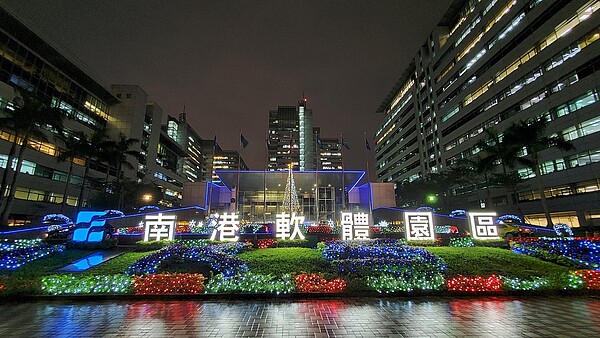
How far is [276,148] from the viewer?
475 feet

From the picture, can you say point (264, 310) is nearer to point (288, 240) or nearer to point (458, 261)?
point (458, 261)

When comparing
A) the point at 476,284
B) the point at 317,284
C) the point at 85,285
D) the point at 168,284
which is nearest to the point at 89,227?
the point at 85,285

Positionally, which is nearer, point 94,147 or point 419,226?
point 419,226

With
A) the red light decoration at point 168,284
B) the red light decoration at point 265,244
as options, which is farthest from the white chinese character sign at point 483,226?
the red light decoration at point 168,284

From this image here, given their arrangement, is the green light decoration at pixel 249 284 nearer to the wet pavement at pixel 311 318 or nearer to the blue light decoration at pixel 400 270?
the wet pavement at pixel 311 318

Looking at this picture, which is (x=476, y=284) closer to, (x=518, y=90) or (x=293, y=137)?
(x=518, y=90)

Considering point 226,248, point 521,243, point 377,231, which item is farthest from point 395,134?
point 226,248

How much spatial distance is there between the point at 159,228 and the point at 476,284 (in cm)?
1702

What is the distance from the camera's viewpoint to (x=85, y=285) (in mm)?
8898

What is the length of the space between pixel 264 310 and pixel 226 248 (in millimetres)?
6999

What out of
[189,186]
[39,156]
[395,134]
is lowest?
[189,186]

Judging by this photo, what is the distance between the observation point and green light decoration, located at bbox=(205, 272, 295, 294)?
8.88 metres

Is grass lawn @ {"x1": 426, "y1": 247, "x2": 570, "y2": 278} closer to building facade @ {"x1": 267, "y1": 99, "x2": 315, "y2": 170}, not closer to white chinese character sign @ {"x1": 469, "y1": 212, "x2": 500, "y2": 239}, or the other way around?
white chinese character sign @ {"x1": 469, "y1": 212, "x2": 500, "y2": 239}

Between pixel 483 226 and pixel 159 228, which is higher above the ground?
pixel 483 226
